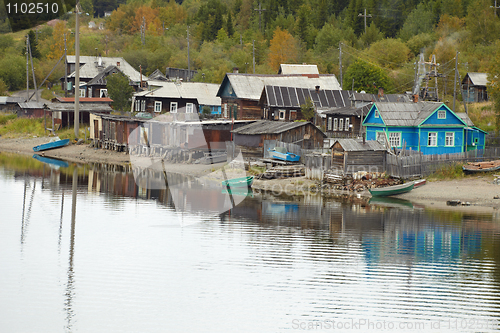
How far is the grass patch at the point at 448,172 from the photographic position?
42750 millimetres

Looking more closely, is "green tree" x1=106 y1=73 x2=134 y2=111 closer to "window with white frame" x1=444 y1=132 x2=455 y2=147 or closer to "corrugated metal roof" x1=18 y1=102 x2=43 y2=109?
"corrugated metal roof" x1=18 y1=102 x2=43 y2=109

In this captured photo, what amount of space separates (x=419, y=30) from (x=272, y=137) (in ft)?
222

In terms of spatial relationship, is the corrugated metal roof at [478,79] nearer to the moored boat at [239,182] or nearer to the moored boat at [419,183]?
the moored boat at [419,183]

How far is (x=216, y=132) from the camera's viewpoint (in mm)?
56531

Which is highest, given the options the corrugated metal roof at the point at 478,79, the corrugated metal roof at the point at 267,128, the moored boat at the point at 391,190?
the corrugated metal roof at the point at 478,79

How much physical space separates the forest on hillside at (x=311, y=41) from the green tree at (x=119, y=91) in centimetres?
1625

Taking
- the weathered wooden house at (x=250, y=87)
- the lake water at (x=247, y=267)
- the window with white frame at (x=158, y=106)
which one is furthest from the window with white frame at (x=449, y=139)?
the window with white frame at (x=158, y=106)

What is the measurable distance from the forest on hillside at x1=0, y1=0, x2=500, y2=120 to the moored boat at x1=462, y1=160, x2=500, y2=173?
29.2 metres

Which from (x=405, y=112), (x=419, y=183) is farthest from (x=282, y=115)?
(x=419, y=183)

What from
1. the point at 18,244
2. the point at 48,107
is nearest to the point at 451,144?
the point at 18,244

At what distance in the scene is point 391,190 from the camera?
41031 mm

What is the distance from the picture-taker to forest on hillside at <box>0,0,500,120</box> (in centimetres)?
8375

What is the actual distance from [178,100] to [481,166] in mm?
40021

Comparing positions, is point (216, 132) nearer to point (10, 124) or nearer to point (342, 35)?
point (10, 124)
